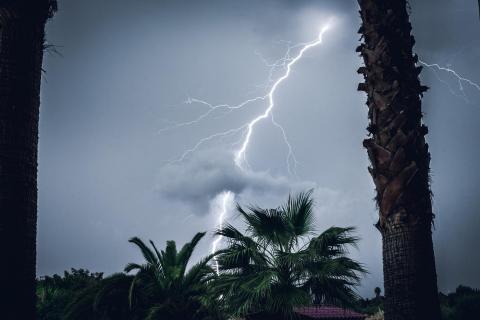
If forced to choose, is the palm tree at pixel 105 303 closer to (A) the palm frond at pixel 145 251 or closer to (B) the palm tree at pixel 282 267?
(A) the palm frond at pixel 145 251

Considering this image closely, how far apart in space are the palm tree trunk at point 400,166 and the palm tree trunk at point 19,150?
9.10ft

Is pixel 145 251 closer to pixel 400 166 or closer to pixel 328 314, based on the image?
pixel 328 314

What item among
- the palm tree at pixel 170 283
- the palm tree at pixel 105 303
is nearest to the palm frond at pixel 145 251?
the palm tree at pixel 170 283

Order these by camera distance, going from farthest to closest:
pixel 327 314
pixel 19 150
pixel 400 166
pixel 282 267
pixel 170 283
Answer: pixel 170 283 < pixel 327 314 < pixel 282 267 < pixel 19 150 < pixel 400 166

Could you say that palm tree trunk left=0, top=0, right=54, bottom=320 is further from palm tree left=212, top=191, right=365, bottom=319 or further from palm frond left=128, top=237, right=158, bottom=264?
palm frond left=128, top=237, right=158, bottom=264

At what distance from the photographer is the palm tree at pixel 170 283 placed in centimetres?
1709

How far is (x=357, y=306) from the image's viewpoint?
1136 cm

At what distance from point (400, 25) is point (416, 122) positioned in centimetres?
93

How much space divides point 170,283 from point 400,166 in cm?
1484

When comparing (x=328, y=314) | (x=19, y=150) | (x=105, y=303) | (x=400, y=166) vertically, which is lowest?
(x=328, y=314)

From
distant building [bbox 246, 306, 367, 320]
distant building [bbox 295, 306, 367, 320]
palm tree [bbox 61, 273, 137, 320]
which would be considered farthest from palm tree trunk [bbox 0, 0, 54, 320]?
palm tree [bbox 61, 273, 137, 320]

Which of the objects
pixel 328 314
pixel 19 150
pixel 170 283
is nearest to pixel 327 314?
pixel 328 314

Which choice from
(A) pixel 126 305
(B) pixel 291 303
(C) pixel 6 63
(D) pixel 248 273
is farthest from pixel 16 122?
(A) pixel 126 305

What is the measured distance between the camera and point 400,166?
4445 mm
